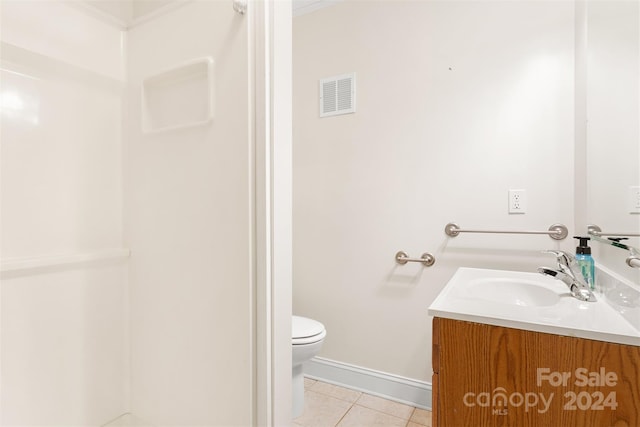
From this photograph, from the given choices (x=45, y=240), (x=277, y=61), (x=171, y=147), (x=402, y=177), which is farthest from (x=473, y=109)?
(x=45, y=240)

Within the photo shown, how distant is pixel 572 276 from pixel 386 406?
47.3 inches

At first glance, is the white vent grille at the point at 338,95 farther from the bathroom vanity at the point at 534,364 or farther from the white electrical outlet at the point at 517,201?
the bathroom vanity at the point at 534,364

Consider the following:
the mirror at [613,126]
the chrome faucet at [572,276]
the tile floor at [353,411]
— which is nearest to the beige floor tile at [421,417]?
the tile floor at [353,411]

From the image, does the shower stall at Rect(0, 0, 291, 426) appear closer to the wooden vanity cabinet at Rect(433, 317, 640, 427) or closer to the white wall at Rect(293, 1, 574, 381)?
the wooden vanity cabinet at Rect(433, 317, 640, 427)

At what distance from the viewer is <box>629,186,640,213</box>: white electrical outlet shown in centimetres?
98

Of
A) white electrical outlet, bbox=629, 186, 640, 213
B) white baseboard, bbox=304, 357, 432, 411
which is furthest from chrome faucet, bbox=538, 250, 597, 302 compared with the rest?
white baseboard, bbox=304, 357, 432, 411

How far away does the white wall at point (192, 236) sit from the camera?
0.97 m

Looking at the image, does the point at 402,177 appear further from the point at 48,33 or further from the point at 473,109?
the point at 48,33

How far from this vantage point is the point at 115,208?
1.26 metres

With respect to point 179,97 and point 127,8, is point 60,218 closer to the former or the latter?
point 179,97

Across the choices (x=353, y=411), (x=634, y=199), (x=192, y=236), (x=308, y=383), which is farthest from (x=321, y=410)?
(x=634, y=199)

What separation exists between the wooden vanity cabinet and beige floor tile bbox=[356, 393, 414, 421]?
0.81 metres

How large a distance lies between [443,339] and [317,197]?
4.24ft

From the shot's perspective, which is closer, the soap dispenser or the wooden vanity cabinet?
the wooden vanity cabinet
